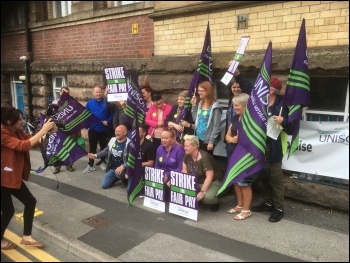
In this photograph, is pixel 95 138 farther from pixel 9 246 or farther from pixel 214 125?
pixel 9 246

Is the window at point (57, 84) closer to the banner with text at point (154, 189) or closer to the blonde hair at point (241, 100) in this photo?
the banner with text at point (154, 189)

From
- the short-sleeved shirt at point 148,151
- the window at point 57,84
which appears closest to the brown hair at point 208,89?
the short-sleeved shirt at point 148,151

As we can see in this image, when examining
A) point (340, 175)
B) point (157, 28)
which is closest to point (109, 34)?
point (157, 28)

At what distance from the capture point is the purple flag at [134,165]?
486 centimetres

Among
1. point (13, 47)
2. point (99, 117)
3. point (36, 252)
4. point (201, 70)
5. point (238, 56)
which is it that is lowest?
point (36, 252)

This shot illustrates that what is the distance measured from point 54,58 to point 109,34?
2551mm

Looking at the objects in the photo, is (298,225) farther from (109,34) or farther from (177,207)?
(109,34)

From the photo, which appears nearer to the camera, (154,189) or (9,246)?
(9,246)

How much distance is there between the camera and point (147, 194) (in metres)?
4.77

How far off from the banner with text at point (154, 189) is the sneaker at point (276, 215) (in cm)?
149

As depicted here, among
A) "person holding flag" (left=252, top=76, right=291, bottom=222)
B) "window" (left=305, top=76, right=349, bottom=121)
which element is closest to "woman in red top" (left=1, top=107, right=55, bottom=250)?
"person holding flag" (left=252, top=76, right=291, bottom=222)

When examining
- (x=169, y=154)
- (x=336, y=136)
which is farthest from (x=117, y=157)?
(x=336, y=136)

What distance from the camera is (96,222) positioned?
4.34m

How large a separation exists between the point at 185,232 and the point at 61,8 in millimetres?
8626
